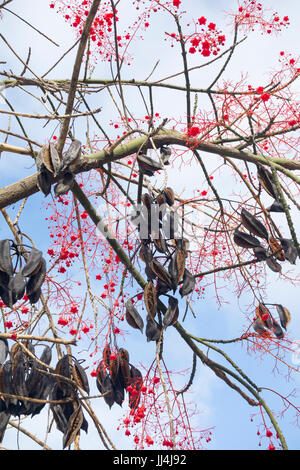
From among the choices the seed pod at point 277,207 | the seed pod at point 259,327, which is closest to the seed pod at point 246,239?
the seed pod at point 277,207

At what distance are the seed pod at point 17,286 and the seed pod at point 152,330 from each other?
0.51 metres

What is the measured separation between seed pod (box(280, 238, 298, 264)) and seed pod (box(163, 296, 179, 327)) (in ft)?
1.57

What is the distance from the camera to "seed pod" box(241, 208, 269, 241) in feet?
6.77

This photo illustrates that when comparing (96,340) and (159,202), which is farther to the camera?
(96,340)

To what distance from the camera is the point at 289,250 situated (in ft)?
6.87

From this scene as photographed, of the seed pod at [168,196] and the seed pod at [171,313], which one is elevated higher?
the seed pod at [168,196]

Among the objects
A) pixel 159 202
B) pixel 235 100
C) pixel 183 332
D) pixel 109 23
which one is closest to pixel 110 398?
pixel 183 332

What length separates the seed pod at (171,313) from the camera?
77.1 inches

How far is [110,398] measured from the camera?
7.21 ft

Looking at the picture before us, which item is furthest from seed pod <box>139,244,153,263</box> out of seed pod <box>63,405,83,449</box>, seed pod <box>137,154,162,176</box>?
seed pod <box>63,405,83,449</box>

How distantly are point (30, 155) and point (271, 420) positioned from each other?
5.05 feet

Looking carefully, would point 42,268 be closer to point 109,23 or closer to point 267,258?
point 267,258

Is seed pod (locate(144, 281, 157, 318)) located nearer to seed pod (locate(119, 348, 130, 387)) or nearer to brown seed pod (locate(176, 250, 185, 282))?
brown seed pod (locate(176, 250, 185, 282))

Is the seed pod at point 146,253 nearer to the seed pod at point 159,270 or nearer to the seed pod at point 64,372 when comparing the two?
the seed pod at point 159,270
